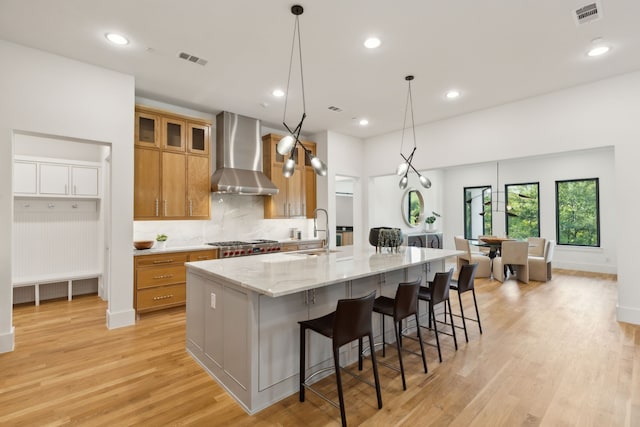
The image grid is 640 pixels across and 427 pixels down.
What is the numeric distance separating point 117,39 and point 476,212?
30.8 ft

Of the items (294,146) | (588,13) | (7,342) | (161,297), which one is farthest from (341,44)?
(7,342)

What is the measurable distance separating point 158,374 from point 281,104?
12.8ft

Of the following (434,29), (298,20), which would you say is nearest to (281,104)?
(298,20)

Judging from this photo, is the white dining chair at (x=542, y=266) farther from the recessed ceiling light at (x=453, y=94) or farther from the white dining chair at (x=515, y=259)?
the recessed ceiling light at (x=453, y=94)

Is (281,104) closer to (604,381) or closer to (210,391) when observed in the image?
(210,391)

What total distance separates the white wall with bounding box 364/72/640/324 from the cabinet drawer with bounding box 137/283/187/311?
4.69 m

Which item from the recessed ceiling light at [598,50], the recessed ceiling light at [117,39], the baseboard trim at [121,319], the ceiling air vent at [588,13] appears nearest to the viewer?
the ceiling air vent at [588,13]

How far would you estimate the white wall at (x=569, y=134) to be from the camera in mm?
3848

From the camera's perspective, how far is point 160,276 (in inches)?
165

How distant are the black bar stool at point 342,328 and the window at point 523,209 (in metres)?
7.33

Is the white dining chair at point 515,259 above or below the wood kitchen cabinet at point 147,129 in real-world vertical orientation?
below

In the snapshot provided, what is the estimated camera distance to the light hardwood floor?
82.0 inches

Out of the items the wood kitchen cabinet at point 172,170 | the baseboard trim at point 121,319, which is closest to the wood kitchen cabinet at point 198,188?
the wood kitchen cabinet at point 172,170

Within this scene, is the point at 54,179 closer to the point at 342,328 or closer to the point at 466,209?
the point at 342,328
